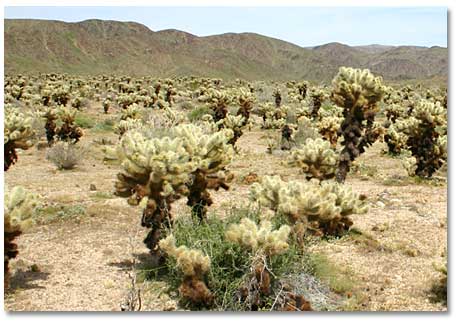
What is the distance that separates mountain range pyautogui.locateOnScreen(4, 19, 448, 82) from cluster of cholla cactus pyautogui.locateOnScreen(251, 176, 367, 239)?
229 feet

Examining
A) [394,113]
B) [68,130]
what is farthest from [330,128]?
[394,113]

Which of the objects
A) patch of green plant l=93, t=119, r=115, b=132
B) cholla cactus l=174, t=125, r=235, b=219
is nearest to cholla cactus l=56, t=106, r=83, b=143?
patch of green plant l=93, t=119, r=115, b=132

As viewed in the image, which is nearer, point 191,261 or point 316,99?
point 191,261

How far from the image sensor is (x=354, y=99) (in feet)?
38.3

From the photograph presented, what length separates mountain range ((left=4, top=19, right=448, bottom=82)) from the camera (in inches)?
3516

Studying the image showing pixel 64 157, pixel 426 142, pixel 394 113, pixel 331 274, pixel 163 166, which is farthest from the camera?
pixel 394 113

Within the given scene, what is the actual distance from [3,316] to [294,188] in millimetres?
4414

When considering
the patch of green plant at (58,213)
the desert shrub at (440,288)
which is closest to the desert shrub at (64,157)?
the patch of green plant at (58,213)

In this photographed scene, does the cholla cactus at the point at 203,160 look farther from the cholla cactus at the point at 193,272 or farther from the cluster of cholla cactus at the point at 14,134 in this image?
the cluster of cholla cactus at the point at 14,134

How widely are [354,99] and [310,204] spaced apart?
166 inches

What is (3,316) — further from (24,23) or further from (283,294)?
(24,23)

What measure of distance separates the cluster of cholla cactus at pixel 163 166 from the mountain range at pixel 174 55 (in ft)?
235

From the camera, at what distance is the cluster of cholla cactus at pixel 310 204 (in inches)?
320

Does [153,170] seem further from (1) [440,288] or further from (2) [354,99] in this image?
(2) [354,99]
